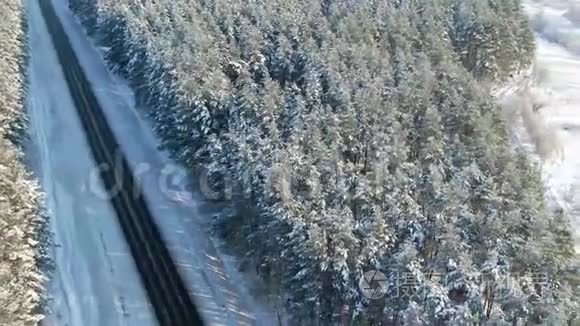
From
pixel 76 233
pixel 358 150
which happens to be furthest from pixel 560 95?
pixel 76 233

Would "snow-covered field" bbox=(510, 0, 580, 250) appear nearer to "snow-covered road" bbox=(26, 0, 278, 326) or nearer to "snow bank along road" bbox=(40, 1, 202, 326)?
"snow-covered road" bbox=(26, 0, 278, 326)

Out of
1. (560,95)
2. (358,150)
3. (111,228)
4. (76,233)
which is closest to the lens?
(358,150)

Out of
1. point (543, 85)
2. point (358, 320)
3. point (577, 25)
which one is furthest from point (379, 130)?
point (577, 25)

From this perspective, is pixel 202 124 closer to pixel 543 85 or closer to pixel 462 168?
pixel 462 168

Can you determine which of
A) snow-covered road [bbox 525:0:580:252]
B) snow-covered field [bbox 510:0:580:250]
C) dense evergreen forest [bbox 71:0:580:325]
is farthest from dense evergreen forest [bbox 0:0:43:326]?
snow-covered road [bbox 525:0:580:252]

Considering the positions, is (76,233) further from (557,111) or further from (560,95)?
(560,95)

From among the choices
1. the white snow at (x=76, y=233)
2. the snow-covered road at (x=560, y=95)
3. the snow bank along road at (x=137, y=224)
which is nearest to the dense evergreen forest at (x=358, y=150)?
the snow bank along road at (x=137, y=224)

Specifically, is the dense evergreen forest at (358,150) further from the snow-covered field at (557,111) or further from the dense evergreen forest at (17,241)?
the dense evergreen forest at (17,241)
